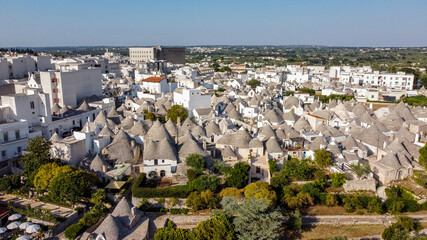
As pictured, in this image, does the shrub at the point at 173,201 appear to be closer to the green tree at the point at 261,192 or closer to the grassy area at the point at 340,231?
the green tree at the point at 261,192

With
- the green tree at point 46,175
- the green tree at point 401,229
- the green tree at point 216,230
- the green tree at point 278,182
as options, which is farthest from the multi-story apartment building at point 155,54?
the green tree at point 401,229

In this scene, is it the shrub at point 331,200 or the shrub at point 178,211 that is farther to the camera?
the shrub at point 331,200

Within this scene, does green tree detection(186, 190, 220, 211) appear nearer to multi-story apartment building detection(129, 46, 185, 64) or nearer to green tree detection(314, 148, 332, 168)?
green tree detection(314, 148, 332, 168)

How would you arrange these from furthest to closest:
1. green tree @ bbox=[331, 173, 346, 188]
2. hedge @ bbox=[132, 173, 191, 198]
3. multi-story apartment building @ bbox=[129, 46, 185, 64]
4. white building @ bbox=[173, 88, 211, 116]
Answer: multi-story apartment building @ bbox=[129, 46, 185, 64]
white building @ bbox=[173, 88, 211, 116]
green tree @ bbox=[331, 173, 346, 188]
hedge @ bbox=[132, 173, 191, 198]

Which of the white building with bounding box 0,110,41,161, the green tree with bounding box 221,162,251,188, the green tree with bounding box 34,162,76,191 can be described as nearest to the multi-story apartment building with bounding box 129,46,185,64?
the white building with bounding box 0,110,41,161

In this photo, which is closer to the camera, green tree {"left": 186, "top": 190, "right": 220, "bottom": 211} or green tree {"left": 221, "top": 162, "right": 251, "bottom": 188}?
green tree {"left": 186, "top": 190, "right": 220, "bottom": 211}

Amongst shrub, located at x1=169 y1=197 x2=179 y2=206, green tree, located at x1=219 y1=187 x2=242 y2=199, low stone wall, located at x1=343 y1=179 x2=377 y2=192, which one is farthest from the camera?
low stone wall, located at x1=343 y1=179 x2=377 y2=192
